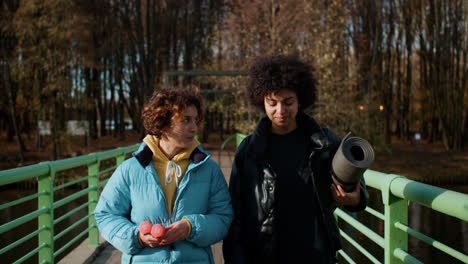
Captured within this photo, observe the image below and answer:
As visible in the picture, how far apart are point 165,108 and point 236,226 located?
25.3 inches

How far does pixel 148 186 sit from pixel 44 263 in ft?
6.20

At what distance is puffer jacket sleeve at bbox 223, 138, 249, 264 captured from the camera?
1.91 meters

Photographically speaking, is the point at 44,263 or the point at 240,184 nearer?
the point at 240,184

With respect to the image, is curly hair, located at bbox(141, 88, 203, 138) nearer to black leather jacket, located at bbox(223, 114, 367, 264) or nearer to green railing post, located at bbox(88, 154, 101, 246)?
black leather jacket, located at bbox(223, 114, 367, 264)

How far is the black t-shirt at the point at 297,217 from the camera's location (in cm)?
188

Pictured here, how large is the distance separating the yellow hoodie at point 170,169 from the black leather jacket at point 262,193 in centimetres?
24

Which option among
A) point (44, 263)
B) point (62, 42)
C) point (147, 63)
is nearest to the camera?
point (44, 263)

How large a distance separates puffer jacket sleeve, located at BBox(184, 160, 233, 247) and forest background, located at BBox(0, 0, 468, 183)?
37.7ft

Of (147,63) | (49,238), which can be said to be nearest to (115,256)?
(49,238)

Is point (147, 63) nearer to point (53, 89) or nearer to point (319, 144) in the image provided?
point (53, 89)

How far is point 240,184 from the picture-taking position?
77.4 inches

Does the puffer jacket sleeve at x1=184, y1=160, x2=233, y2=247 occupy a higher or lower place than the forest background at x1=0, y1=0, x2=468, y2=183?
lower

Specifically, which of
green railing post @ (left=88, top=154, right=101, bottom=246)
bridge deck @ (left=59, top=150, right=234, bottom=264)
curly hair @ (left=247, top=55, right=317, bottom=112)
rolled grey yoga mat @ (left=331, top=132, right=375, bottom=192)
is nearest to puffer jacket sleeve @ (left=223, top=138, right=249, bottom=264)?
curly hair @ (left=247, top=55, right=317, bottom=112)

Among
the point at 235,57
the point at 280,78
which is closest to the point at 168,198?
the point at 280,78
